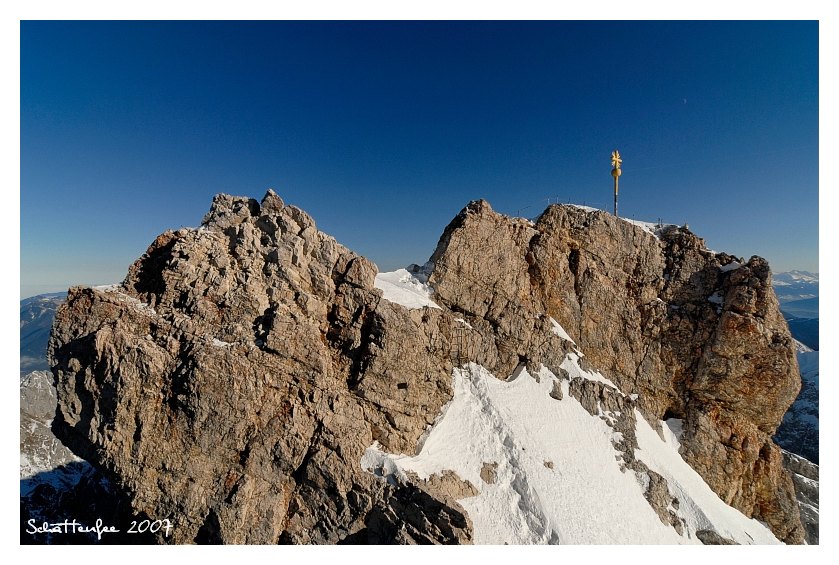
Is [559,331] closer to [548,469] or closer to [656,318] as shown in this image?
[656,318]

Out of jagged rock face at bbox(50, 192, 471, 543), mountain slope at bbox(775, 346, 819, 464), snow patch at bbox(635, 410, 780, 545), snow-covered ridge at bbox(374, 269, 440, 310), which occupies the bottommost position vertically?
mountain slope at bbox(775, 346, 819, 464)

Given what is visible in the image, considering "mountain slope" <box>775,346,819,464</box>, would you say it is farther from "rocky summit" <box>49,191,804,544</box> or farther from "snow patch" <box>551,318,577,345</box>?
"snow patch" <box>551,318,577,345</box>

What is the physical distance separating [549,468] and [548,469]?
0.43 feet

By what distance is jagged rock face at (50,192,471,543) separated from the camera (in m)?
22.5

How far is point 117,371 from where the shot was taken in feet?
73.6

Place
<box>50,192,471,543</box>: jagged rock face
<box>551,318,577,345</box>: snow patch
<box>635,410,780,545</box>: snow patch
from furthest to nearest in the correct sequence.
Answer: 1. <box>551,318,577,345</box>: snow patch
2. <box>635,410,780,545</box>: snow patch
3. <box>50,192,471,543</box>: jagged rock face

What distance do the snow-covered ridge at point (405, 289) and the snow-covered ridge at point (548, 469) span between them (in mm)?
7085

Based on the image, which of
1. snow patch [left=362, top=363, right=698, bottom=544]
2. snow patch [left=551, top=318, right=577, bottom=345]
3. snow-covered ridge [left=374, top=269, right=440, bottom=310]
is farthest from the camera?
snow patch [left=551, top=318, right=577, bottom=345]

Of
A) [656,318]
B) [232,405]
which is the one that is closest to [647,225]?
[656,318]

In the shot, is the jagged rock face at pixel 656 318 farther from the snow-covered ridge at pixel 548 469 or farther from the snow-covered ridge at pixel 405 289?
the snow-covered ridge at pixel 548 469

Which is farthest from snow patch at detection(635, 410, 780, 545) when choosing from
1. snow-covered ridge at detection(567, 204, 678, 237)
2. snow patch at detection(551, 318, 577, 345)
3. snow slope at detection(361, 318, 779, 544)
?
snow-covered ridge at detection(567, 204, 678, 237)

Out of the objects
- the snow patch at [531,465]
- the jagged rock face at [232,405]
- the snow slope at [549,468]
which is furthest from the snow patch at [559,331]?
the jagged rock face at [232,405]

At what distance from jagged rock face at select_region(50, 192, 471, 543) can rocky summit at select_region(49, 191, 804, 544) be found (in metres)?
0.12

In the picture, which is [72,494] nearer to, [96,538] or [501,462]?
[96,538]
